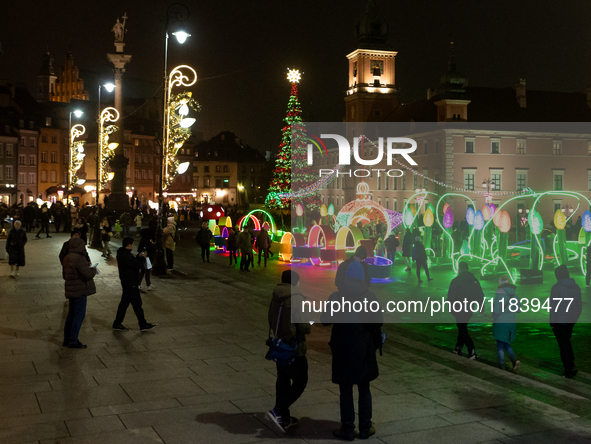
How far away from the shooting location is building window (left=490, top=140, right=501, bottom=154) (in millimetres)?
60141

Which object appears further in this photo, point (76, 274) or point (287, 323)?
point (76, 274)

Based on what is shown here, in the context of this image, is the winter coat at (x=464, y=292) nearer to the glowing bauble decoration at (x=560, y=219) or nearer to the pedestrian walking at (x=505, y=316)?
the pedestrian walking at (x=505, y=316)

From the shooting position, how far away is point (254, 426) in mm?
6691

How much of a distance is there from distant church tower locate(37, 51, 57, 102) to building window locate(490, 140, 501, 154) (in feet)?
260

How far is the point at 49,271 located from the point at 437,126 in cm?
4766

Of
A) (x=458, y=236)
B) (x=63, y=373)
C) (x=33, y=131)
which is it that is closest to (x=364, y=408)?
(x=63, y=373)

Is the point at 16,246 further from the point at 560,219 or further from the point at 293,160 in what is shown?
the point at 293,160

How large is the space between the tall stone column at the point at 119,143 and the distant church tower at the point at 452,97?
97.0ft

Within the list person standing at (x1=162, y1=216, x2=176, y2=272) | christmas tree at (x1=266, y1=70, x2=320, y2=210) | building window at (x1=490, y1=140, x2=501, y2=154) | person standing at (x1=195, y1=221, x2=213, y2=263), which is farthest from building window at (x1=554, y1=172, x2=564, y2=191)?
person standing at (x1=162, y1=216, x2=176, y2=272)

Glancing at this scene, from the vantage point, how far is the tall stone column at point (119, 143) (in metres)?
43.9

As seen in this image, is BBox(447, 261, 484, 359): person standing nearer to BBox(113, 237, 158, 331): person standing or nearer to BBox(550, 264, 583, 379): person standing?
BBox(550, 264, 583, 379): person standing

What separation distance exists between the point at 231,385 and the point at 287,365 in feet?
5.76

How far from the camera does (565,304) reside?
9.34 metres

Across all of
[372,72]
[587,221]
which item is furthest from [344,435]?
[372,72]
